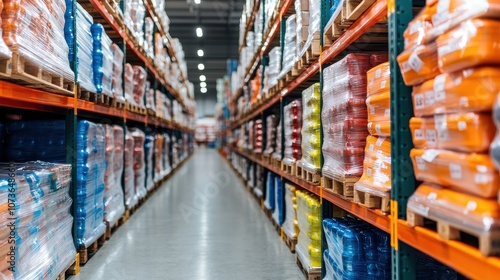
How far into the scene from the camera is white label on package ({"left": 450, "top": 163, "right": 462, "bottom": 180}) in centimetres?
174

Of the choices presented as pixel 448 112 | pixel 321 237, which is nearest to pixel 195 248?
pixel 321 237

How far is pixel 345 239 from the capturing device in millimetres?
2982

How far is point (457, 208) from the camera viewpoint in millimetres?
1732

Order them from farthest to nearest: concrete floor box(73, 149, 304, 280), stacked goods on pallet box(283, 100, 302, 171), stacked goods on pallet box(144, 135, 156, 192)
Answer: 1. stacked goods on pallet box(144, 135, 156, 192)
2. stacked goods on pallet box(283, 100, 302, 171)
3. concrete floor box(73, 149, 304, 280)

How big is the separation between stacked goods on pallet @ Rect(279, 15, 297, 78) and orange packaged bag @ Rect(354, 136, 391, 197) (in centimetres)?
249

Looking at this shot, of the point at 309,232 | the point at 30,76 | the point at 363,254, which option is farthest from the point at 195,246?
the point at 30,76

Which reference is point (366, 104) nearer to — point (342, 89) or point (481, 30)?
point (342, 89)

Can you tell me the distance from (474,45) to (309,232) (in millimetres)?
2857

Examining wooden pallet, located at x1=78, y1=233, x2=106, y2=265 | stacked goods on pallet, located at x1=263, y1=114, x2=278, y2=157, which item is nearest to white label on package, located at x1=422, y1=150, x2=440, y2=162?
wooden pallet, located at x1=78, y1=233, x2=106, y2=265

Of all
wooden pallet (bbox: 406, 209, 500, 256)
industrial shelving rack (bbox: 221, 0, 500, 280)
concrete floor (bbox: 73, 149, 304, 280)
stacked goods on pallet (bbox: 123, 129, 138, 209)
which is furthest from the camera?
stacked goods on pallet (bbox: 123, 129, 138, 209)

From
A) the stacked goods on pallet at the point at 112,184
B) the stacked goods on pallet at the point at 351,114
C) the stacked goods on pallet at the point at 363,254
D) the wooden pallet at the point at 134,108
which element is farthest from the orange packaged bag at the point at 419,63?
the wooden pallet at the point at 134,108

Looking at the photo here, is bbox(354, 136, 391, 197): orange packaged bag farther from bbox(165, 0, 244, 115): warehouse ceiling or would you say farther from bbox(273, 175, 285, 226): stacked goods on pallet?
bbox(165, 0, 244, 115): warehouse ceiling

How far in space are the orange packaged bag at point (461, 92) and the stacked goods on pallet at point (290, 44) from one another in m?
3.22

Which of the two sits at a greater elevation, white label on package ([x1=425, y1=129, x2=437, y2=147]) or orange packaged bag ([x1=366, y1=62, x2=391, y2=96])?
orange packaged bag ([x1=366, y1=62, x2=391, y2=96])
